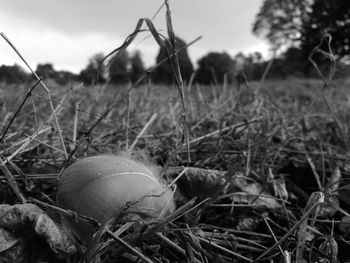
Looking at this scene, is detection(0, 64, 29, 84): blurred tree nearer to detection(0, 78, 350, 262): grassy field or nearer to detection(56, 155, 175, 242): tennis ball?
detection(0, 78, 350, 262): grassy field

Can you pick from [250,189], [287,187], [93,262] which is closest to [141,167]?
[93,262]

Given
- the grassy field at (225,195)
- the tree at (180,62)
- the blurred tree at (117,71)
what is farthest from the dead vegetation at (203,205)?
the tree at (180,62)

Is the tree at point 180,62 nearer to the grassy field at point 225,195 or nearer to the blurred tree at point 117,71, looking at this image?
the blurred tree at point 117,71

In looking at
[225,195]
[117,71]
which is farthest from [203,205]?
[117,71]

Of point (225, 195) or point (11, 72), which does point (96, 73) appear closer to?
point (11, 72)

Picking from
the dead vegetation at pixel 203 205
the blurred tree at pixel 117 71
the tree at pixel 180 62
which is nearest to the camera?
the dead vegetation at pixel 203 205

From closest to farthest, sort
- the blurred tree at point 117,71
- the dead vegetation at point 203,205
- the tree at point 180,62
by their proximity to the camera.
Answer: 1. the dead vegetation at point 203,205
2. the blurred tree at point 117,71
3. the tree at point 180,62

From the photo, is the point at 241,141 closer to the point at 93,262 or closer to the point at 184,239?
the point at 184,239

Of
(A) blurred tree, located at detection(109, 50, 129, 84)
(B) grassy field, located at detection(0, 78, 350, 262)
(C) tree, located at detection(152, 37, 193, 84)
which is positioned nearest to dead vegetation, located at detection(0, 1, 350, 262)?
(B) grassy field, located at detection(0, 78, 350, 262)
